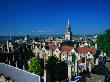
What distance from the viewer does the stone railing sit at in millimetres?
27516

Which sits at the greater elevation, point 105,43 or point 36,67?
point 105,43

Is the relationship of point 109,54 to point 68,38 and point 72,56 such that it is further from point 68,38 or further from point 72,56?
point 68,38

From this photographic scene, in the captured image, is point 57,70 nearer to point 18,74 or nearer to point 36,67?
point 36,67

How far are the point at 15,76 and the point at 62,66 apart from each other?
12.4 meters

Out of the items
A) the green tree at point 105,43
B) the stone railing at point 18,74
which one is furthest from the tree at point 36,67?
the green tree at point 105,43

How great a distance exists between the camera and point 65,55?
60906mm

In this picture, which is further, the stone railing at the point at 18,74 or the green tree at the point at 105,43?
the green tree at the point at 105,43

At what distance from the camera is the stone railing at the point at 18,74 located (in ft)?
90.3

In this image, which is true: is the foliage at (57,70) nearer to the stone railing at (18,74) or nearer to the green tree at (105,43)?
the stone railing at (18,74)

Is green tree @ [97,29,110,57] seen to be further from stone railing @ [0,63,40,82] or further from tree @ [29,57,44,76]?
stone railing @ [0,63,40,82]

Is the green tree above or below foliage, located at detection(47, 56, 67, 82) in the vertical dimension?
above

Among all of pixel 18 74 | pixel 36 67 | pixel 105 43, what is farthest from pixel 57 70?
pixel 105 43

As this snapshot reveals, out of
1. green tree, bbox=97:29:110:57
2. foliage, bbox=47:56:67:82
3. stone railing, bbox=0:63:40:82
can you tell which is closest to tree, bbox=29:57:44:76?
foliage, bbox=47:56:67:82

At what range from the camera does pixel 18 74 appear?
3042 cm
